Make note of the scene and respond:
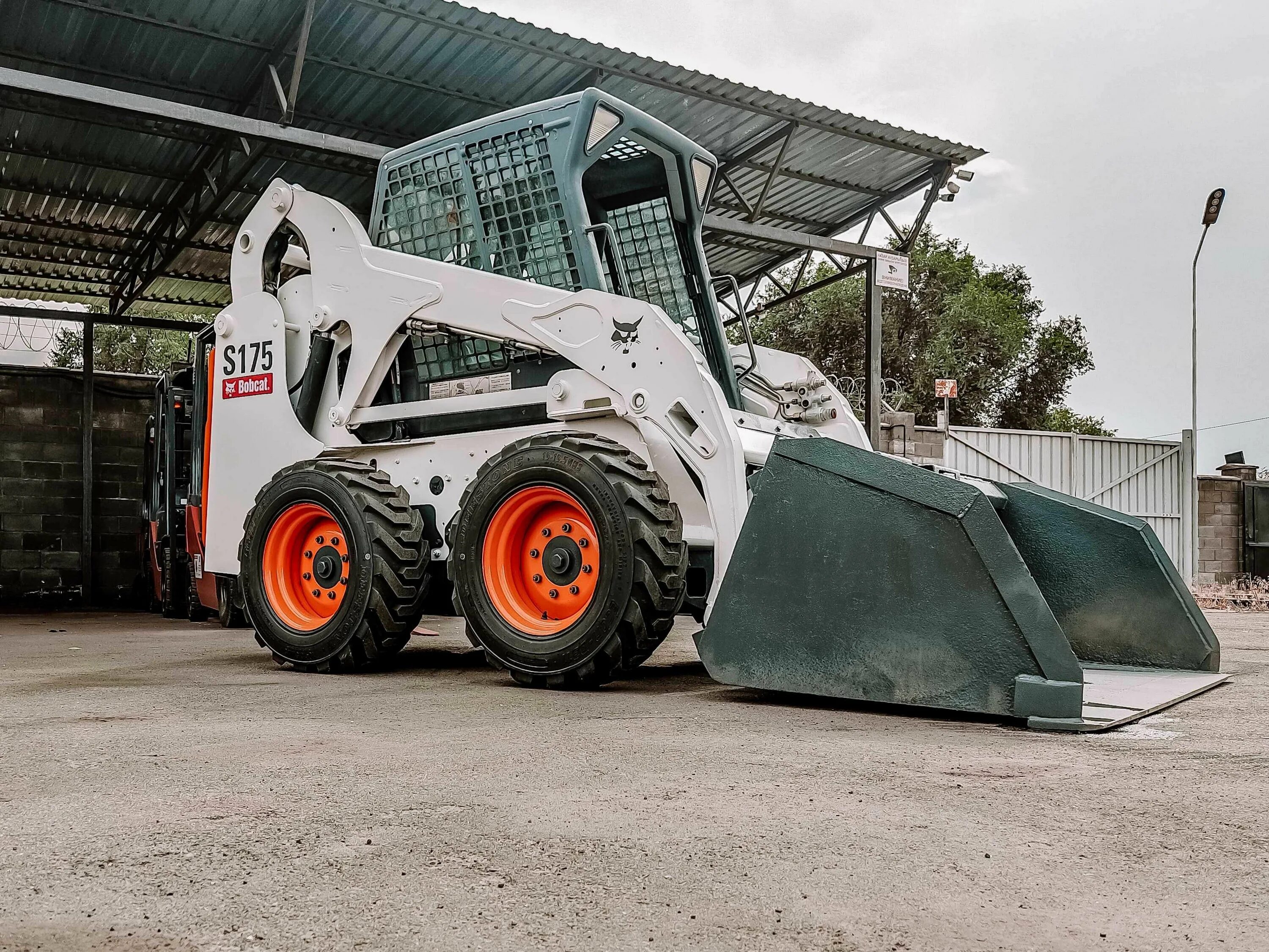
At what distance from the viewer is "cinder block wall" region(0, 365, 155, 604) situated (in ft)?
47.5

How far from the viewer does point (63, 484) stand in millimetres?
14734

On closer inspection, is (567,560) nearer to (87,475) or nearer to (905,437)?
(905,437)

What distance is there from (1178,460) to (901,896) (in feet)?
58.6

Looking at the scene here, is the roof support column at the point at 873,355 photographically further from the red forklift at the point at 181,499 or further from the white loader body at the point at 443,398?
the red forklift at the point at 181,499

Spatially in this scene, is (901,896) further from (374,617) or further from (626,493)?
(374,617)

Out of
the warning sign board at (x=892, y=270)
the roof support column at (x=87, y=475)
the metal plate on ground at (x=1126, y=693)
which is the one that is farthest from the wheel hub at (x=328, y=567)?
the warning sign board at (x=892, y=270)

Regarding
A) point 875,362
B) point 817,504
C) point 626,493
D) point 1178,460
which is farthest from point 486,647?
point 1178,460

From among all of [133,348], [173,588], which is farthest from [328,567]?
[133,348]

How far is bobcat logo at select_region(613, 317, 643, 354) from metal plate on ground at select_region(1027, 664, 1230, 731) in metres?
2.40

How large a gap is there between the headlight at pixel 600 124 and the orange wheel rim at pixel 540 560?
193 centimetres

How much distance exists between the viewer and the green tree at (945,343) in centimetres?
3309

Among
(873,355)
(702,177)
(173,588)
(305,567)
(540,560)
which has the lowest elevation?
(173,588)

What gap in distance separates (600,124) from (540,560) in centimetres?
230

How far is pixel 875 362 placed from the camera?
14438mm
